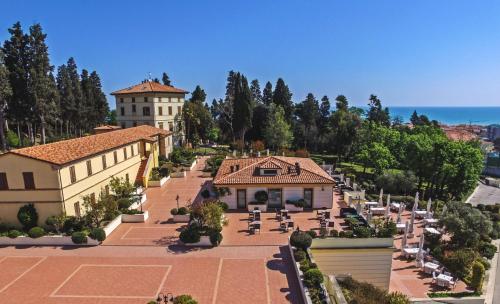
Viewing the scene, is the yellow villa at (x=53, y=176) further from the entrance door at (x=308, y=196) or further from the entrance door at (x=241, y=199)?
the entrance door at (x=308, y=196)

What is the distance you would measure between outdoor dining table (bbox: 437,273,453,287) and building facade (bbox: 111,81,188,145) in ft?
159

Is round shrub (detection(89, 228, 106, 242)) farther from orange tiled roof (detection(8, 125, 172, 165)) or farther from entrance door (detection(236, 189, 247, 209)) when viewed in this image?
entrance door (detection(236, 189, 247, 209))

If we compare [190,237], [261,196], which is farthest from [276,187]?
[190,237]

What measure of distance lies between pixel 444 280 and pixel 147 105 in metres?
50.9

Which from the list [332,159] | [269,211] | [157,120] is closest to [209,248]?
[269,211]

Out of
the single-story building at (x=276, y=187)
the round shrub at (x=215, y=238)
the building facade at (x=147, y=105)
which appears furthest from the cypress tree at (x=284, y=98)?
the round shrub at (x=215, y=238)

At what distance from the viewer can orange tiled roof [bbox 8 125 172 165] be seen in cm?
2536

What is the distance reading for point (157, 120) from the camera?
60.1 metres

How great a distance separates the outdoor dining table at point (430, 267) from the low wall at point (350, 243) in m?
3.05

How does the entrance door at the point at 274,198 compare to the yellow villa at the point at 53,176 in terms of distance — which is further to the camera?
the entrance door at the point at 274,198

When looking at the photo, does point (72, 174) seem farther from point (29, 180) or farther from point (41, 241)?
point (41, 241)

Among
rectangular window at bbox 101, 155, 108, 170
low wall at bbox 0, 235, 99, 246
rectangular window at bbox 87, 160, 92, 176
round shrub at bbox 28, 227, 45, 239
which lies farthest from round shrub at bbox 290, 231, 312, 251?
rectangular window at bbox 101, 155, 108, 170

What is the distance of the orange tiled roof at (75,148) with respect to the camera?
25.4 m

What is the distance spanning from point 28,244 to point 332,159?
56309mm
